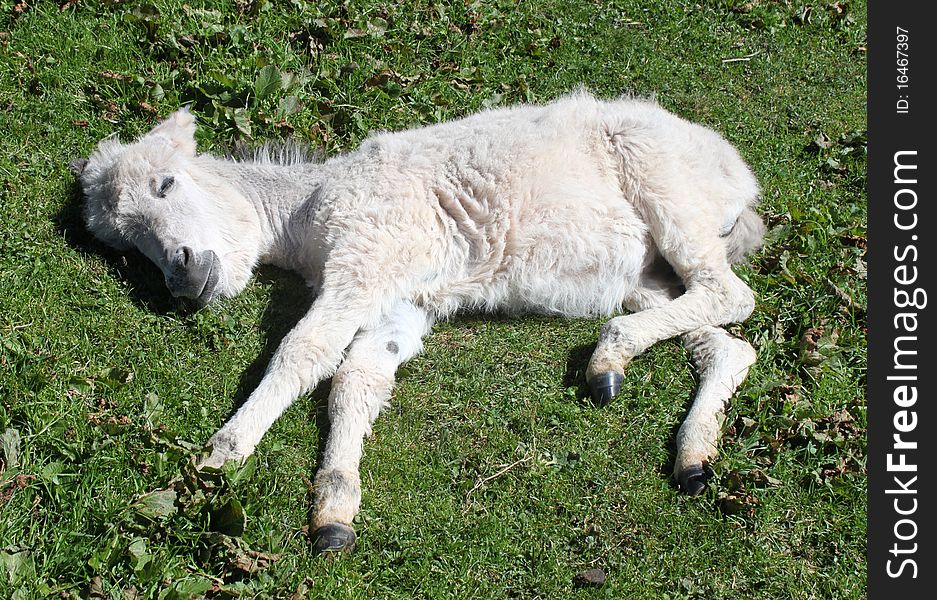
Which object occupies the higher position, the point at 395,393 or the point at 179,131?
the point at 179,131

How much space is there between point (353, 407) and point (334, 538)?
913mm

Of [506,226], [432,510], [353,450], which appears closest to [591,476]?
[432,510]

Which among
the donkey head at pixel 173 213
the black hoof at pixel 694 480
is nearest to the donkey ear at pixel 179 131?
the donkey head at pixel 173 213

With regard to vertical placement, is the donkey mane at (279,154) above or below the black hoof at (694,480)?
above

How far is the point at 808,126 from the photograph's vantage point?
26.9 ft

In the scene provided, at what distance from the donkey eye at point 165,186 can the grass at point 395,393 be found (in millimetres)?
576

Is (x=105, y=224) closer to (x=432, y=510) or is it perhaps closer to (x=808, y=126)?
(x=432, y=510)

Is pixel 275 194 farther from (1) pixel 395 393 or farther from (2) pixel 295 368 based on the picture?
(1) pixel 395 393

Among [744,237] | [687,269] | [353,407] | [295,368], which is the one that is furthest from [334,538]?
[744,237]

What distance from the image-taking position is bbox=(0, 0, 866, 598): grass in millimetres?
4266

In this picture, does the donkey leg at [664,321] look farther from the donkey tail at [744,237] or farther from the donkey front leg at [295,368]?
the donkey front leg at [295,368]

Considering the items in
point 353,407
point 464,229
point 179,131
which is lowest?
point 353,407

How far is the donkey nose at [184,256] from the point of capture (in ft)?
18.0

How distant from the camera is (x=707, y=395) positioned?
5.28m
